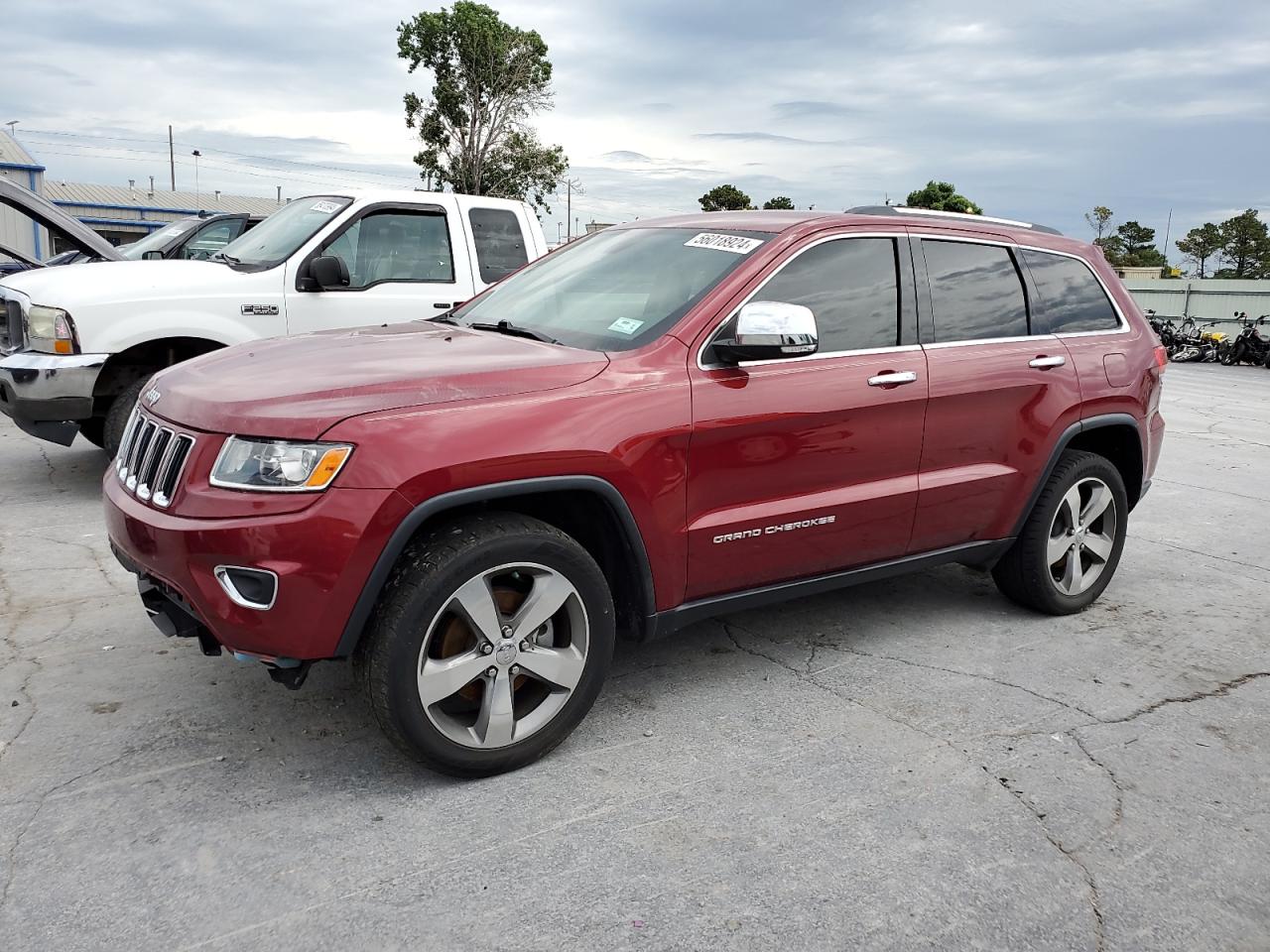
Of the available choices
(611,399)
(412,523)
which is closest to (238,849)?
(412,523)

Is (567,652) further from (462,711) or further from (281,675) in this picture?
(281,675)

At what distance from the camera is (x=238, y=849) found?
2830mm

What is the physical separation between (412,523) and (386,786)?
86 cm

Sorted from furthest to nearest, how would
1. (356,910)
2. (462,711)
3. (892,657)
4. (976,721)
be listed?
1. (892,657)
2. (976,721)
3. (462,711)
4. (356,910)

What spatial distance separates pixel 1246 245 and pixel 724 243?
170ft

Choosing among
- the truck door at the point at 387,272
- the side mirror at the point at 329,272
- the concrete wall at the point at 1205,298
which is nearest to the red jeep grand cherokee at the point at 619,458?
the side mirror at the point at 329,272

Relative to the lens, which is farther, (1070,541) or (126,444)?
(1070,541)

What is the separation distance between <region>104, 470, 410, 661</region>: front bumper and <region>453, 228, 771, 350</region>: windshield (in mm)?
1106

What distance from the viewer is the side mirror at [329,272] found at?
21.2 ft

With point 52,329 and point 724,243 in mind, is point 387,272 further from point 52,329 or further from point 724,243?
point 724,243

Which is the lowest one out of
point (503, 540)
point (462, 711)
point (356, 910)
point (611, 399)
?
point (356, 910)

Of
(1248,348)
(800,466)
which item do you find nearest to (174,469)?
(800,466)

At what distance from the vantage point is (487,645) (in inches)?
123

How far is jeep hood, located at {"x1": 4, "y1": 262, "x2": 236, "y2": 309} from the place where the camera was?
634 cm
